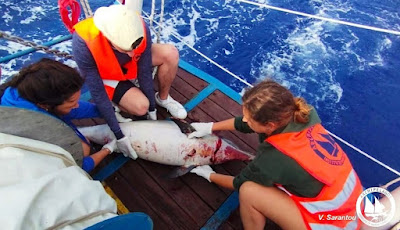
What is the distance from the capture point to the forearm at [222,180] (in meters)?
2.13

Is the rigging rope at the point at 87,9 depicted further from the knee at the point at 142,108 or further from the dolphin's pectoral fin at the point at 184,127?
the dolphin's pectoral fin at the point at 184,127

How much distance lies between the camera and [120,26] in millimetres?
1812

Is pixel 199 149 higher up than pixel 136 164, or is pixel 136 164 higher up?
pixel 199 149

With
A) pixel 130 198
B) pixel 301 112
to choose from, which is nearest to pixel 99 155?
pixel 130 198

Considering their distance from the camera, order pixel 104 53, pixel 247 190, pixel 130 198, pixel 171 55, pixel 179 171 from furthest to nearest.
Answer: pixel 171 55 → pixel 179 171 → pixel 130 198 → pixel 104 53 → pixel 247 190

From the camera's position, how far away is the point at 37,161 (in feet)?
3.70

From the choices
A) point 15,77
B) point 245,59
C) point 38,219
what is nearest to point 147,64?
point 15,77

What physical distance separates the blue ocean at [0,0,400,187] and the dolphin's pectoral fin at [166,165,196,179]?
2.04 metres

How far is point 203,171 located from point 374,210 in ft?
3.88

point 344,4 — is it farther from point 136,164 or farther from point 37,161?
point 37,161

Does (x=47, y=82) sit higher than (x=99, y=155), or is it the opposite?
(x=47, y=82)

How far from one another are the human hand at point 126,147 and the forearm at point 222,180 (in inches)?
26.3

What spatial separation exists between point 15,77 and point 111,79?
788 mm

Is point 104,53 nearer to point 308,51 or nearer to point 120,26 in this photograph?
point 120,26
